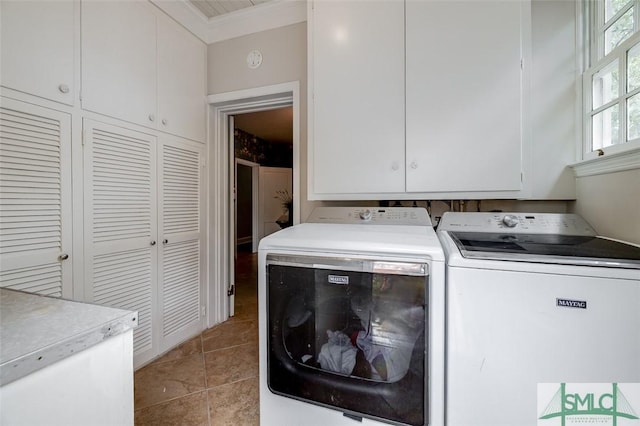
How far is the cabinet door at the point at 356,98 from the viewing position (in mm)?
1456

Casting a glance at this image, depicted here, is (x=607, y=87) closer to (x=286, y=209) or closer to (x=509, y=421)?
(x=509, y=421)

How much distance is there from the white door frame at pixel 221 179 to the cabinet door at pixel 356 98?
592mm

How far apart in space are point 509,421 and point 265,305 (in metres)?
0.97

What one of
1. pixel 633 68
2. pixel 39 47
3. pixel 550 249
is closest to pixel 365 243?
pixel 550 249

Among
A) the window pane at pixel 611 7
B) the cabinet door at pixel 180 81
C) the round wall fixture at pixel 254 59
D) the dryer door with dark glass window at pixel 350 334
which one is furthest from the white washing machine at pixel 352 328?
the round wall fixture at pixel 254 59

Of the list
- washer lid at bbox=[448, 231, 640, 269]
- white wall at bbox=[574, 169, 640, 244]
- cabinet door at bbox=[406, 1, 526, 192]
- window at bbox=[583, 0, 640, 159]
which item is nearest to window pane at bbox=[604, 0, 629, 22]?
window at bbox=[583, 0, 640, 159]

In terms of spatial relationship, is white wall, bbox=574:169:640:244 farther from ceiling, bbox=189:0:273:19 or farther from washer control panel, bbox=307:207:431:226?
ceiling, bbox=189:0:273:19

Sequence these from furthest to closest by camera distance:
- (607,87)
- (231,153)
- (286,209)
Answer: (286,209) → (231,153) → (607,87)

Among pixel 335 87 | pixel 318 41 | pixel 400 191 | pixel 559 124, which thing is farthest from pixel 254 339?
pixel 559 124

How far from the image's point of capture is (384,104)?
1.47m

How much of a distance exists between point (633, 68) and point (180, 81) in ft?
8.92

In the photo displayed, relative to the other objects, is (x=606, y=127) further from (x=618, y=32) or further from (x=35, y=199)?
(x=35, y=199)

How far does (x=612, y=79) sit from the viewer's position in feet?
4.10

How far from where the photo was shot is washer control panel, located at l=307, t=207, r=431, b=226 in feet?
4.74
